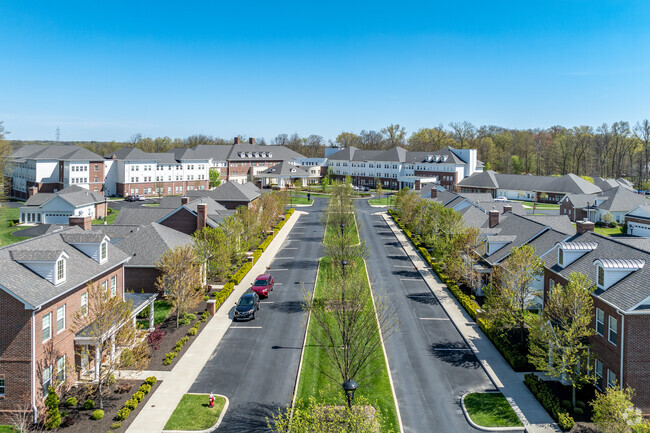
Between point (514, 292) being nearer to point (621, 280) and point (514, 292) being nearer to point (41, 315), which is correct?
point (621, 280)

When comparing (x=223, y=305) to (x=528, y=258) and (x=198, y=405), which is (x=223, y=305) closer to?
(x=198, y=405)

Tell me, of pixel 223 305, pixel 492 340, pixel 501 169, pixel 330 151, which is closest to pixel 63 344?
pixel 223 305

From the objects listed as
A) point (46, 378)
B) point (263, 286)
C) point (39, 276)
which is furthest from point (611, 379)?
point (39, 276)

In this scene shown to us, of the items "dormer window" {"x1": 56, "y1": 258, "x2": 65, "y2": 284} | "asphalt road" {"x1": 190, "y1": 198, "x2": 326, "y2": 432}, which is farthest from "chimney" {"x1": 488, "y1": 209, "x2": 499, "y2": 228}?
"dormer window" {"x1": 56, "y1": 258, "x2": 65, "y2": 284}

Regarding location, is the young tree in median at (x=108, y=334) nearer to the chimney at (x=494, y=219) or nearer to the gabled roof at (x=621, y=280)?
the gabled roof at (x=621, y=280)

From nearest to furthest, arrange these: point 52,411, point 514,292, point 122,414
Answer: point 52,411, point 122,414, point 514,292

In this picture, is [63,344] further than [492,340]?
No
